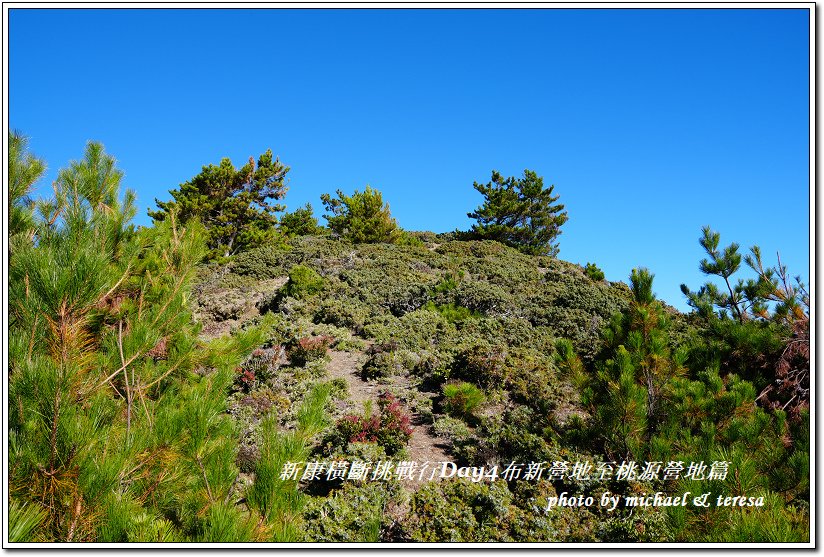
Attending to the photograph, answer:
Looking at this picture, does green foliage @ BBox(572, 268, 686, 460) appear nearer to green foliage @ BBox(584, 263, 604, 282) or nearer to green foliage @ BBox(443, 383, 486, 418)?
green foliage @ BBox(443, 383, 486, 418)

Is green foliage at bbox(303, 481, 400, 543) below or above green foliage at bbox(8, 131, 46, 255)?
below

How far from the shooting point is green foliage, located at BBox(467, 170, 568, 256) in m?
29.6

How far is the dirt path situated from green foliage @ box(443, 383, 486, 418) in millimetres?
570

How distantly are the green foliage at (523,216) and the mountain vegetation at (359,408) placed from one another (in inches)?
685

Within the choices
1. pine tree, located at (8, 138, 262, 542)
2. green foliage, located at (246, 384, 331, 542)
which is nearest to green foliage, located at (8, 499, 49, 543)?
pine tree, located at (8, 138, 262, 542)

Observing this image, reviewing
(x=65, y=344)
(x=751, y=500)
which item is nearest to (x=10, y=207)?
(x=65, y=344)

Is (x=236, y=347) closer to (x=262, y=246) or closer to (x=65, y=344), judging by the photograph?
(x=65, y=344)

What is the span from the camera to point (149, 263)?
3936mm

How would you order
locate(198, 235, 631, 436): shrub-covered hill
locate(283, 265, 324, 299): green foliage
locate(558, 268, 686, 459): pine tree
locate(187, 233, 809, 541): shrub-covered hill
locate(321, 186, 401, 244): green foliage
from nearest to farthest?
locate(187, 233, 809, 541): shrub-covered hill, locate(558, 268, 686, 459): pine tree, locate(198, 235, 631, 436): shrub-covered hill, locate(283, 265, 324, 299): green foliage, locate(321, 186, 401, 244): green foliage

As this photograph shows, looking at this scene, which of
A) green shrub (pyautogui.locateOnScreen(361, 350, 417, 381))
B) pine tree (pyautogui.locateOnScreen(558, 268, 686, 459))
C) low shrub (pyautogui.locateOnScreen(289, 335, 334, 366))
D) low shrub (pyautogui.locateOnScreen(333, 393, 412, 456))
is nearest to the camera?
pine tree (pyautogui.locateOnScreen(558, 268, 686, 459))

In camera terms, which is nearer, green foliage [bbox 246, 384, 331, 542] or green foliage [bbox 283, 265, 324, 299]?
green foliage [bbox 246, 384, 331, 542]

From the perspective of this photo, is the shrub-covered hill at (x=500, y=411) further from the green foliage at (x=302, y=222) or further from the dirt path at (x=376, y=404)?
the green foliage at (x=302, y=222)
